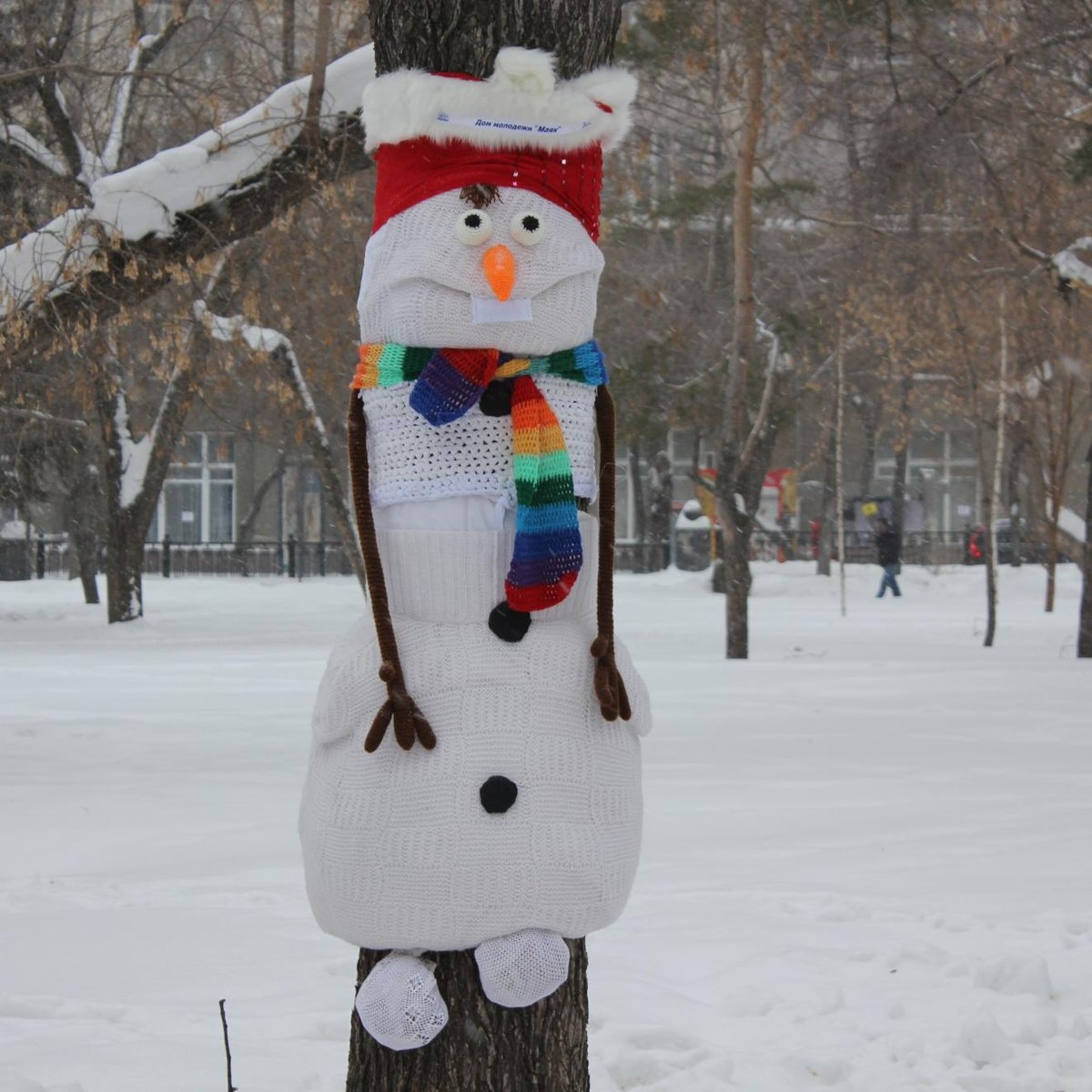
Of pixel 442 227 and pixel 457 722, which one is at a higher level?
pixel 442 227

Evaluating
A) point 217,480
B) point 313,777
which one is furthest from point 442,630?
point 217,480

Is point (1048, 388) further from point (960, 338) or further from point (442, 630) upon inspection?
point (442, 630)

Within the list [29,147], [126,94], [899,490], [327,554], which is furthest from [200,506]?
[29,147]

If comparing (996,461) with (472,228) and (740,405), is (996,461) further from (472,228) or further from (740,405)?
(472,228)

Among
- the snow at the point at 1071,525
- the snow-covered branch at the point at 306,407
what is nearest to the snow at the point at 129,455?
the snow-covered branch at the point at 306,407

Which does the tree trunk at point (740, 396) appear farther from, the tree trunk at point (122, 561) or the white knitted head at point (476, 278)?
the white knitted head at point (476, 278)

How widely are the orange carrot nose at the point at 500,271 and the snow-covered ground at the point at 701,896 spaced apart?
200 centimetres

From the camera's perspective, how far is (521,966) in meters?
2.71

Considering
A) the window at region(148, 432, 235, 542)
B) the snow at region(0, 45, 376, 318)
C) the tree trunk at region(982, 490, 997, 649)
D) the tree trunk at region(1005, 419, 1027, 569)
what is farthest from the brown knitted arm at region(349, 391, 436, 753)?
the window at region(148, 432, 235, 542)

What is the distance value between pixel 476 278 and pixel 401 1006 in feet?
4.25

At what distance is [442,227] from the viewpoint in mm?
2822

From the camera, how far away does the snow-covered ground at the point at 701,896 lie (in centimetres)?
395

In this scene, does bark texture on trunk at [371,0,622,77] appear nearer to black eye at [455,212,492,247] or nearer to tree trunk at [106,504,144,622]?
black eye at [455,212,492,247]

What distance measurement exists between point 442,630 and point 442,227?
0.73 meters
